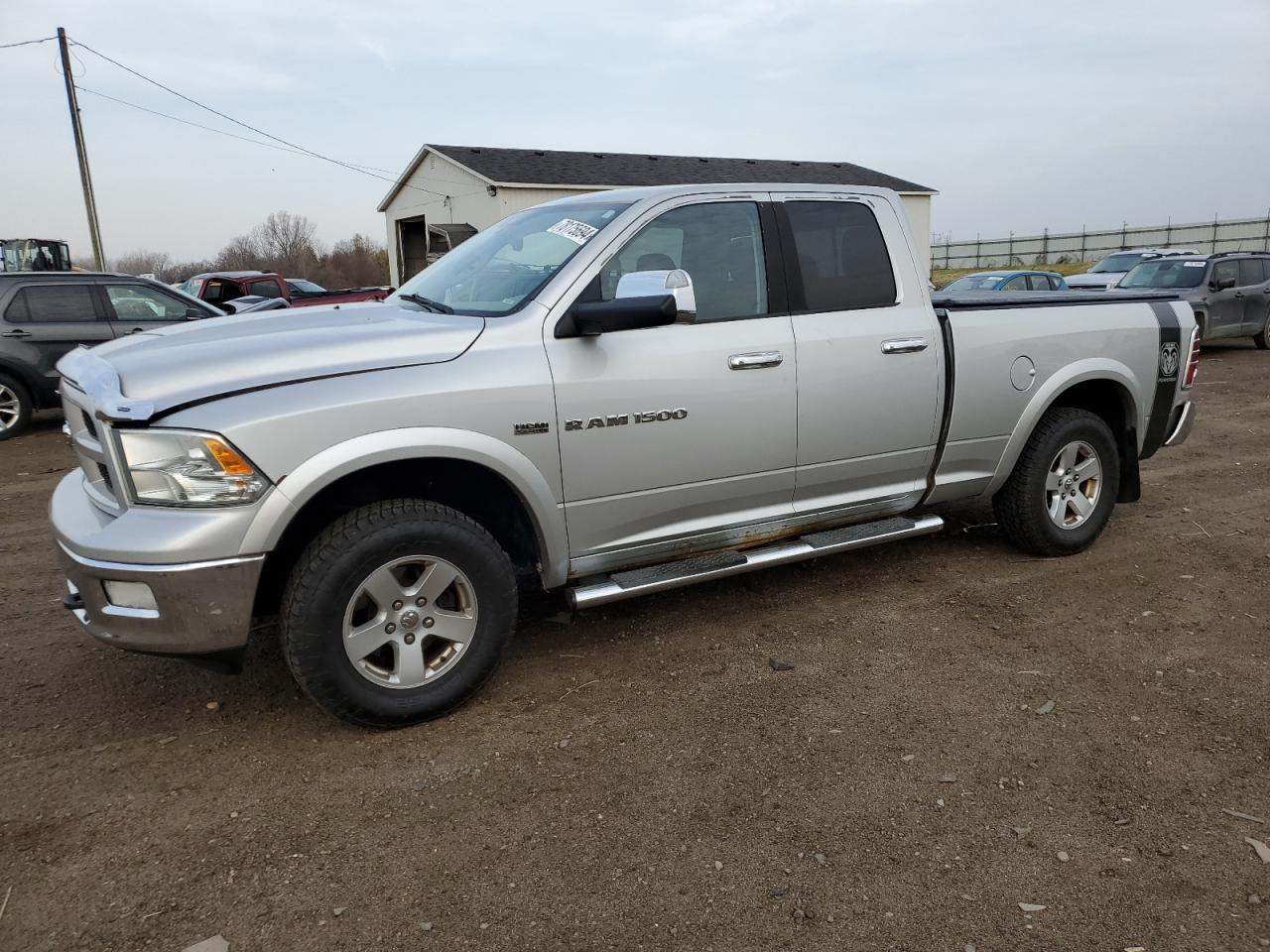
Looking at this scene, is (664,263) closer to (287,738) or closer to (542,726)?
(542,726)

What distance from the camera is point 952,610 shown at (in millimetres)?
4426

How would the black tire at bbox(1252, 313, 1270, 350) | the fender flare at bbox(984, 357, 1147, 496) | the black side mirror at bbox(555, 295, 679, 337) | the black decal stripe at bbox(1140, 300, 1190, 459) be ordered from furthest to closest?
the black tire at bbox(1252, 313, 1270, 350)
the black decal stripe at bbox(1140, 300, 1190, 459)
the fender flare at bbox(984, 357, 1147, 496)
the black side mirror at bbox(555, 295, 679, 337)

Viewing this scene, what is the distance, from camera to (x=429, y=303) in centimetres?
403

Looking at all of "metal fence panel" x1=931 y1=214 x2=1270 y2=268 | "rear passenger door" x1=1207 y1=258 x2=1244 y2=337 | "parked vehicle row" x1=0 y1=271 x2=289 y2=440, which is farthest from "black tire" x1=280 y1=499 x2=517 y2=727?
"metal fence panel" x1=931 y1=214 x2=1270 y2=268

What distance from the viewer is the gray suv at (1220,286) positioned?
569 inches

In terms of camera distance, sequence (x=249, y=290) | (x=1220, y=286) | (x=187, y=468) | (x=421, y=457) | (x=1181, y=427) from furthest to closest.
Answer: (x=249, y=290) → (x=1220, y=286) → (x=1181, y=427) → (x=421, y=457) → (x=187, y=468)

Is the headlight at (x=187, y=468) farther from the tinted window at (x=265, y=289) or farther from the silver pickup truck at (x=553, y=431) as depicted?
the tinted window at (x=265, y=289)

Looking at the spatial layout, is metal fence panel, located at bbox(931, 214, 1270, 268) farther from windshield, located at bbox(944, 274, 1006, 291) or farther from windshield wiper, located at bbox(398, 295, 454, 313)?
windshield wiper, located at bbox(398, 295, 454, 313)

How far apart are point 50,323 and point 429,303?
814cm

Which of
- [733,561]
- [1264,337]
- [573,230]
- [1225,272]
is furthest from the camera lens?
[1264,337]

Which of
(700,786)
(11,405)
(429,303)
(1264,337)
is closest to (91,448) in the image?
(429,303)

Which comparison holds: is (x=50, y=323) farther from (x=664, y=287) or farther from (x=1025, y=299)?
(x=1025, y=299)

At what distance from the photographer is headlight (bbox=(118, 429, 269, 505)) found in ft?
9.37

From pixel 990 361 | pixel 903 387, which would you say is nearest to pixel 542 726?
pixel 903 387
